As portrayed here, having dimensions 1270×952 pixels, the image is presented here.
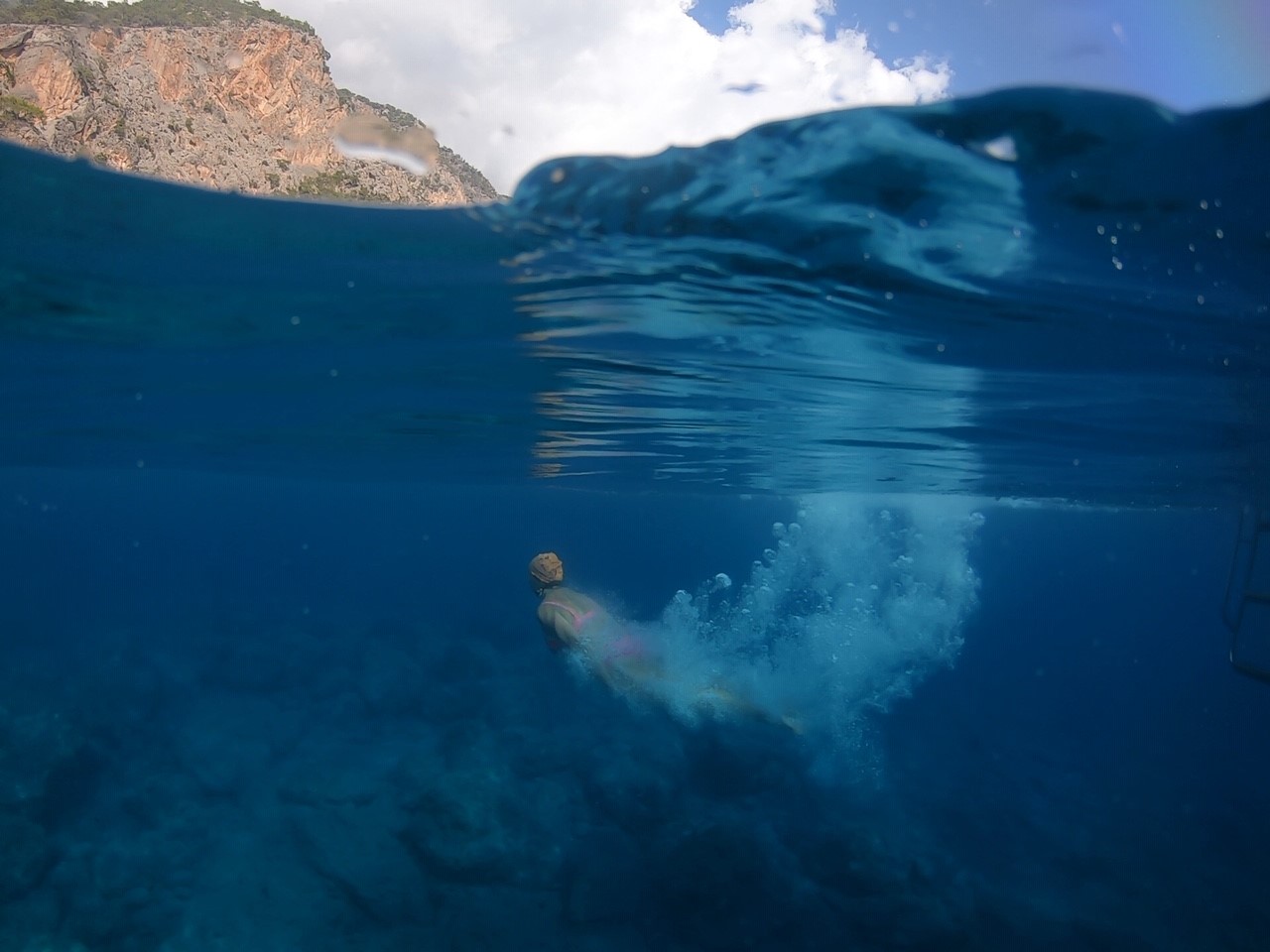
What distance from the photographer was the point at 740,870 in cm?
1288

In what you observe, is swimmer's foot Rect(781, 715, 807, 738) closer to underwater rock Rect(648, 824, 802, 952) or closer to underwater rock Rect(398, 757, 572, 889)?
underwater rock Rect(648, 824, 802, 952)

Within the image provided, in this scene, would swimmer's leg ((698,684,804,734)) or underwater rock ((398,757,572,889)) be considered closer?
underwater rock ((398,757,572,889))

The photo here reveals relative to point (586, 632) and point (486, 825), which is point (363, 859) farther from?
point (586, 632)

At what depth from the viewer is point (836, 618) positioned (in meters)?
35.3

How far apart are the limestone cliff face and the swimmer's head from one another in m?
7.25

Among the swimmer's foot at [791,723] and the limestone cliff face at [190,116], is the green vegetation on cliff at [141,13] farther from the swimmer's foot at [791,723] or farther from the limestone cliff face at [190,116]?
the swimmer's foot at [791,723]

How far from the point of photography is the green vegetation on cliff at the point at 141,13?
7.18 meters

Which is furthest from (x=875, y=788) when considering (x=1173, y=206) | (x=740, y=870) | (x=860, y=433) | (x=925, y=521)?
(x=925, y=521)

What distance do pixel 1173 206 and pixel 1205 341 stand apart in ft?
15.8

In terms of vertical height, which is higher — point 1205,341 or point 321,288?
point 1205,341

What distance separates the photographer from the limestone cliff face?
7.12m

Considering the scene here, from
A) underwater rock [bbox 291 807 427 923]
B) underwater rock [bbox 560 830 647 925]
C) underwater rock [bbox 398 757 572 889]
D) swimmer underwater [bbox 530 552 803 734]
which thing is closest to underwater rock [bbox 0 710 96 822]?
underwater rock [bbox 291 807 427 923]

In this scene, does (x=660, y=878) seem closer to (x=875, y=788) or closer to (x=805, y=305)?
(x=875, y=788)

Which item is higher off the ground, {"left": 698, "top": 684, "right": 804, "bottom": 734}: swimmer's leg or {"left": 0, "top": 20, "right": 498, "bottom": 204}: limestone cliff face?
{"left": 0, "top": 20, "right": 498, "bottom": 204}: limestone cliff face
